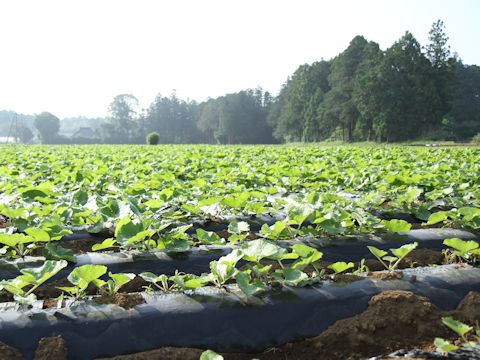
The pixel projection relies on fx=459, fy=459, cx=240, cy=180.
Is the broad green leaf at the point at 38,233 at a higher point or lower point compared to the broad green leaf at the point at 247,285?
higher

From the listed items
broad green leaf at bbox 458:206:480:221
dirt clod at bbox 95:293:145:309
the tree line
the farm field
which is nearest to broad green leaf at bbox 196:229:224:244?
the farm field

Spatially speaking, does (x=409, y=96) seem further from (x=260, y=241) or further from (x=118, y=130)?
(x=118, y=130)

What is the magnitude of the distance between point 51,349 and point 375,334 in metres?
1.06

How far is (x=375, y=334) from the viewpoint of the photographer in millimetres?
1571

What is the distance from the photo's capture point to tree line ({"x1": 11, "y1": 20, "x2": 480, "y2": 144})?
43500 millimetres

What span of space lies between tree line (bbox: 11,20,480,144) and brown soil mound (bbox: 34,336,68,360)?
43.1m

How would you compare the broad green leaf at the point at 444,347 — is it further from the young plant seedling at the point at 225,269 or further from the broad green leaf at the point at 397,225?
the broad green leaf at the point at 397,225

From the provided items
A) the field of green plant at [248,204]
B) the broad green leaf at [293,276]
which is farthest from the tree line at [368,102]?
the broad green leaf at [293,276]

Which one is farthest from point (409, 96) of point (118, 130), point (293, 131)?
point (118, 130)

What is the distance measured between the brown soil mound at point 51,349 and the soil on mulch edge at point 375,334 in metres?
0.17

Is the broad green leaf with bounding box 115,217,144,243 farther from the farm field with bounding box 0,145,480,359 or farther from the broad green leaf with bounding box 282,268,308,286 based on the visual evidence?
the broad green leaf with bounding box 282,268,308,286

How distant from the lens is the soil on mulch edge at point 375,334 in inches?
58.6

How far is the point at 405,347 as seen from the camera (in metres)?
1.51

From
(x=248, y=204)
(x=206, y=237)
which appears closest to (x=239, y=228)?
(x=206, y=237)
